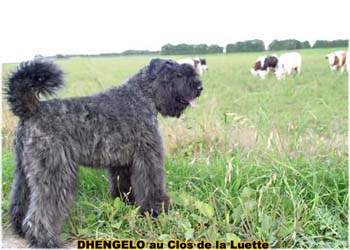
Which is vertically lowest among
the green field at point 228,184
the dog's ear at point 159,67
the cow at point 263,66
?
the green field at point 228,184

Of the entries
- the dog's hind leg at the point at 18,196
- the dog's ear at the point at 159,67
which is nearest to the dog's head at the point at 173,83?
the dog's ear at the point at 159,67

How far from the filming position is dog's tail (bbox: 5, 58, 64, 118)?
159 inches

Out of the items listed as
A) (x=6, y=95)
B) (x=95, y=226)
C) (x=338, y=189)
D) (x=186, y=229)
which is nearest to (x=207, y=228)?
(x=186, y=229)

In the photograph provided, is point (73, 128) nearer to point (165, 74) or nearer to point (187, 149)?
point (165, 74)

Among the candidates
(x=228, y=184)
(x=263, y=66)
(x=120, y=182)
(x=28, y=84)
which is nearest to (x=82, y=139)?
(x=28, y=84)

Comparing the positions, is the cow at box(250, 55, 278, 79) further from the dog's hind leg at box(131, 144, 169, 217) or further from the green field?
the dog's hind leg at box(131, 144, 169, 217)

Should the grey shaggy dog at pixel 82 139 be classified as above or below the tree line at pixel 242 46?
below

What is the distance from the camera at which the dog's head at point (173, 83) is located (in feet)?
15.4

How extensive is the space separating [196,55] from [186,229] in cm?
304

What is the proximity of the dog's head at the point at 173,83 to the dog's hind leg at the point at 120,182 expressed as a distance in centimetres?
77

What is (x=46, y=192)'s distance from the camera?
4070 millimetres

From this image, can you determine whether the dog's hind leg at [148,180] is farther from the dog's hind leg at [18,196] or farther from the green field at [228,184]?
the dog's hind leg at [18,196]

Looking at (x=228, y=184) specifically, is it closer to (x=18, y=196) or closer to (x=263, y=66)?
(x=18, y=196)

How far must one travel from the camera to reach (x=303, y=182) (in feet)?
15.9
